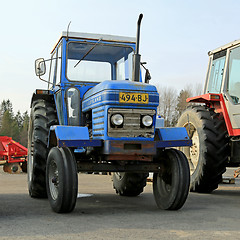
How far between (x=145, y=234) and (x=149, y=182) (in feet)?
20.9

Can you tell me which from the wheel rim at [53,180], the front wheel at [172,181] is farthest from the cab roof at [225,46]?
the wheel rim at [53,180]

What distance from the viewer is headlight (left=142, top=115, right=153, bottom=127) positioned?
18.4ft

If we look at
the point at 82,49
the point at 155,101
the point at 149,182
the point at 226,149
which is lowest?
the point at 149,182

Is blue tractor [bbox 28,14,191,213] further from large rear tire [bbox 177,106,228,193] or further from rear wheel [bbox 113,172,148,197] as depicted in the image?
large rear tire [bbox 177,106,228,193]

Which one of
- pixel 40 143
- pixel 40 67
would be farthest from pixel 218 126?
pixel 40 67

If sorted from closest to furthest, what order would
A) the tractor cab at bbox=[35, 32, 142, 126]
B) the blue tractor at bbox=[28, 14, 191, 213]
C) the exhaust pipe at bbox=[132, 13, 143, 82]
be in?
the blue tractor at bbox=[28, 14, 191, 213]
the exhaust pipe at bbox=[132, 13, 143, 82]
the tractor cab at bbox=[35, 32, 142, 126]

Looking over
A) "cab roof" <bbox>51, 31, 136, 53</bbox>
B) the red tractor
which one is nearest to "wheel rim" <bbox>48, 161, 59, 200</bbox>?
"cab roof" <bbox>51, 31, 136, 53</bbox>

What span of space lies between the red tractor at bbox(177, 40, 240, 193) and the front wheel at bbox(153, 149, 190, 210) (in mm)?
1767

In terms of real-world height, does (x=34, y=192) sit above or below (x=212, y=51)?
below

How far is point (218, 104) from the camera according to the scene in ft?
26.9

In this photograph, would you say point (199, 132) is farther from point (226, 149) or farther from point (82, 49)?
point (82, 49)

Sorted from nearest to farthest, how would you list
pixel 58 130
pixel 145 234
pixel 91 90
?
pixel 145 234 → pixel 58 130 → pixel 91 90

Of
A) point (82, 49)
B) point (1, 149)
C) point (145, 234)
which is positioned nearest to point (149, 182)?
point (82, 49)

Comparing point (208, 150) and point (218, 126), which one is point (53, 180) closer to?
point (208, 150)
